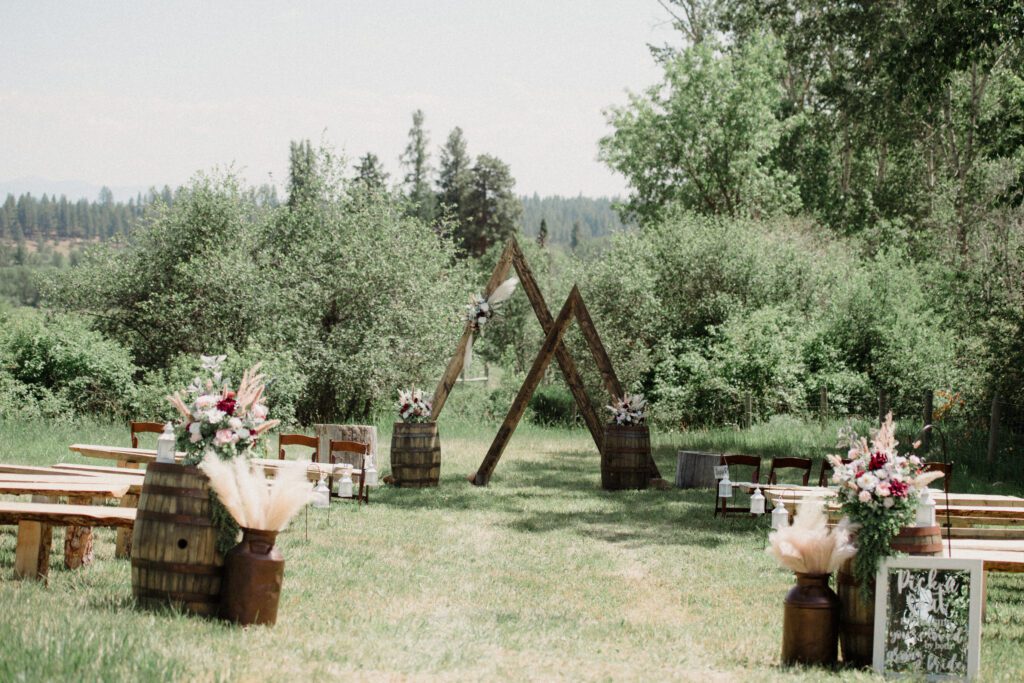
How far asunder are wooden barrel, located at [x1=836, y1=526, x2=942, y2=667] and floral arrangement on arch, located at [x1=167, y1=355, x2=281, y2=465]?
3665mm

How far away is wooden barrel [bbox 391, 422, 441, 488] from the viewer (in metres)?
15.0

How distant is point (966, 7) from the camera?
54.1ft

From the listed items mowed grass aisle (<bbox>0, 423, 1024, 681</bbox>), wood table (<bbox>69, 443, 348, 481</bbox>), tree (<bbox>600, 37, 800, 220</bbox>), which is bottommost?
mowed grass aisle (<bbox>0, 423, 1024, 681</bbox>)

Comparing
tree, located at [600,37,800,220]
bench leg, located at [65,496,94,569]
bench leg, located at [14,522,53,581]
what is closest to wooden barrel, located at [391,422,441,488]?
bench leg, located at [65,496,94,569]

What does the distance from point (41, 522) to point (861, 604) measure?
545cm

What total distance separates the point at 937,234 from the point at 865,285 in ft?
23.9

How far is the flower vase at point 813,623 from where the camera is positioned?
6.13 m

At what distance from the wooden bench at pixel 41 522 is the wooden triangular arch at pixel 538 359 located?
8305 mm

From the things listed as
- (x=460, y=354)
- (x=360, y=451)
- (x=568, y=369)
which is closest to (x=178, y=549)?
(x=360, y=451)

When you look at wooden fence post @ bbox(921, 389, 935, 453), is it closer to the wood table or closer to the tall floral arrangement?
the wood table

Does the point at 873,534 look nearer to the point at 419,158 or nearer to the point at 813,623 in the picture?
the point at 813,623

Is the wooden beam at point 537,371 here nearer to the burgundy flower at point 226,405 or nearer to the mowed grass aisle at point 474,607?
the mowed grass aisle at point 474,607

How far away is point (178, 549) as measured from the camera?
6.30 m

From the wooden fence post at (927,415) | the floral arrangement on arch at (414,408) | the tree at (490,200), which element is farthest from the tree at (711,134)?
the floral arrangement on arch at (414,408)
